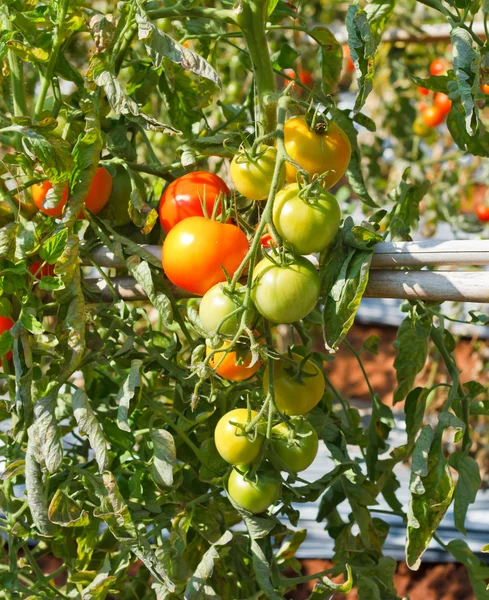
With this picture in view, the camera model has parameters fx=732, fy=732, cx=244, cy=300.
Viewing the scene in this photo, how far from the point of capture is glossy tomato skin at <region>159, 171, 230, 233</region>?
0.93 meters

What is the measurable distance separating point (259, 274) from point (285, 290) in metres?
0.04

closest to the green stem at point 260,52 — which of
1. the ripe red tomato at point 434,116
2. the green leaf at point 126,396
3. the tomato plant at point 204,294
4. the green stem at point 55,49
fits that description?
the tomato plant at point 204,294

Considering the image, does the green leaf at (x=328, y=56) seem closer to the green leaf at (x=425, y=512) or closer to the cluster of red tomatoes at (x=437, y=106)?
the green leaf at (x=425, y=512)

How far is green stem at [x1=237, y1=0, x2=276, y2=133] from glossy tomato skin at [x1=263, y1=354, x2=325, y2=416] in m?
0.29

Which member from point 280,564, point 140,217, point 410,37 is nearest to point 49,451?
point 140,217

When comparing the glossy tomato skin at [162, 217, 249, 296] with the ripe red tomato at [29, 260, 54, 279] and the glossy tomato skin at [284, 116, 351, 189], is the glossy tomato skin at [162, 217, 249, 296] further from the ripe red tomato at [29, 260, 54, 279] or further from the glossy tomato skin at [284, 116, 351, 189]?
the ripe red tomato at [29, 260, 54, 279]

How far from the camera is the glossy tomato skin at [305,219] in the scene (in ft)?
2.44

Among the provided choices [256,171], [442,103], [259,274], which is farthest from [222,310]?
[442,103]

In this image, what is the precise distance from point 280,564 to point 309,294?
60cm

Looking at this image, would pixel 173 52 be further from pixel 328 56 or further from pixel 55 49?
pixel 328 56

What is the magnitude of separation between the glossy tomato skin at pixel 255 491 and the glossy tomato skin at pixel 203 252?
0.23 m

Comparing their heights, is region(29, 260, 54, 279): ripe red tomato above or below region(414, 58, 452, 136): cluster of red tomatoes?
above

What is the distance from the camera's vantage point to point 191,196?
0.93 meters

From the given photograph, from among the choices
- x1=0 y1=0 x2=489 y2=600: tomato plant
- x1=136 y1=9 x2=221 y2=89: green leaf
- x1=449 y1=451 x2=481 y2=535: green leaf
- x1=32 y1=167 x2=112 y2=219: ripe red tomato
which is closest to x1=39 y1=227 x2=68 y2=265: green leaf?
x1=0 y1=0 x2=489 y2=600: tomato plant
